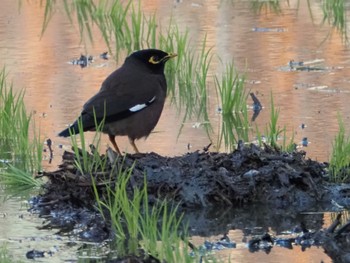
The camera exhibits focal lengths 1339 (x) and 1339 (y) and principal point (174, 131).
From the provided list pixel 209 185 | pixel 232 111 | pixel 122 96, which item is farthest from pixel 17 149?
pixel 232 111

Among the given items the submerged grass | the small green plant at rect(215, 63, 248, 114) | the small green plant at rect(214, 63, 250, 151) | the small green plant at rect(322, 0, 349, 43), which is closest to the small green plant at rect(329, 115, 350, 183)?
the small green plant at rect(214, 63, 250, 151)

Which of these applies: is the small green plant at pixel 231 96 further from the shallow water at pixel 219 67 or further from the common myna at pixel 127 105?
the common myna at pixel 127 105

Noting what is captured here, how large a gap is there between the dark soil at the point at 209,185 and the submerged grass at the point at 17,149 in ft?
1.11

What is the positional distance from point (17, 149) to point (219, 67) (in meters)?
3.15

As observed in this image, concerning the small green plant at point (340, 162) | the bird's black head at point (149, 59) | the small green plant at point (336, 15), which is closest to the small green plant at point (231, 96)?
the bird's black head at point (149, 59)

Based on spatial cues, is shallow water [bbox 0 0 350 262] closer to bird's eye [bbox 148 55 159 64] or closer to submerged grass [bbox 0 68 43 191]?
submerged grass [bbox 0 68 43 191]

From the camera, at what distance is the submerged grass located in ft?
24.1

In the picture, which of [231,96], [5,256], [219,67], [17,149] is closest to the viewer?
[5,256]

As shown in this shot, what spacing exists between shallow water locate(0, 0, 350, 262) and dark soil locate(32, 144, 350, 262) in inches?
9.8

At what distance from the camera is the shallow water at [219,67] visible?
8352mm

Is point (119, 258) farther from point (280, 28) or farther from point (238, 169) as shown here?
point (280, 28)

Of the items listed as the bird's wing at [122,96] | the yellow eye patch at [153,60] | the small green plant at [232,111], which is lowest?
the small green plant at [232,111]

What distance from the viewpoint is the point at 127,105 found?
7.78m

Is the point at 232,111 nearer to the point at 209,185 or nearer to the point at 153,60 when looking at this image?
the point at 153,60
